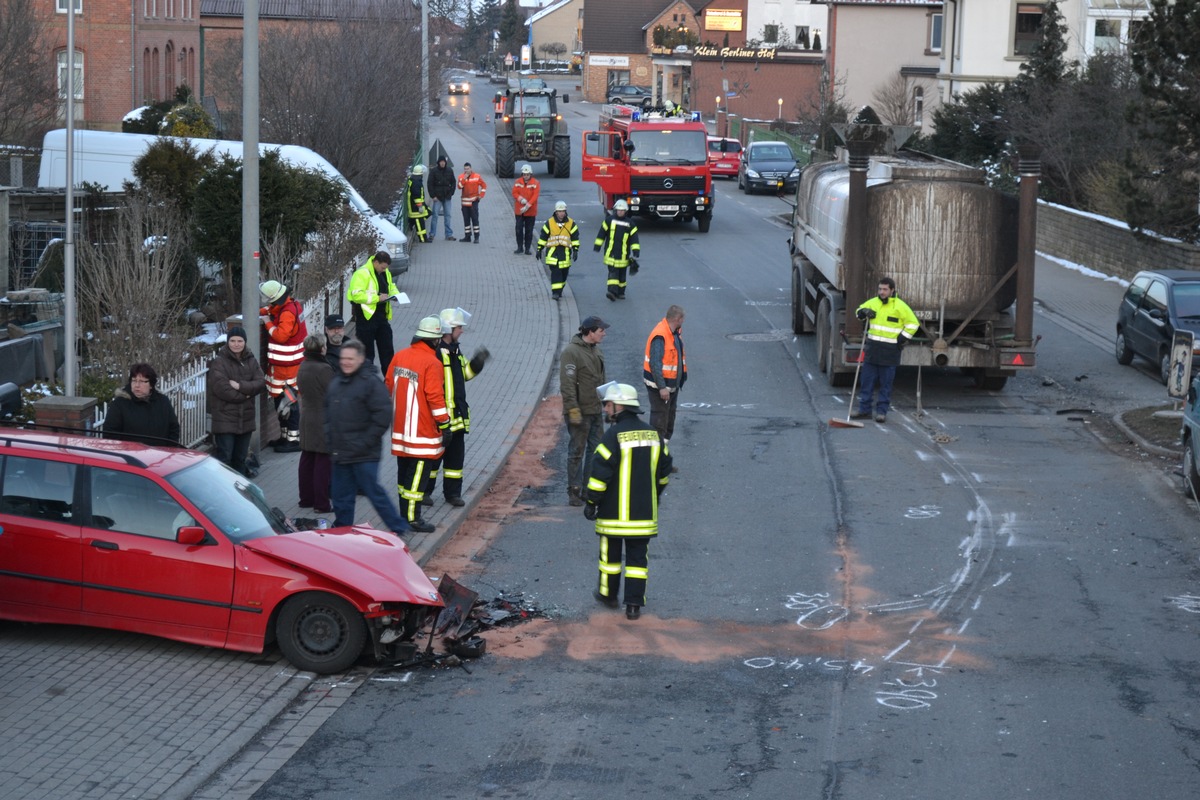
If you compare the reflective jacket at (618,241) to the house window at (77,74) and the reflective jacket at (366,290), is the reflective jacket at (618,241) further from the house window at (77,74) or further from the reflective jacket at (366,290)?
the house window at (77,74)

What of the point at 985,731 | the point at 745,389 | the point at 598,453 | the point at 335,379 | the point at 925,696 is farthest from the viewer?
the point at 745,389

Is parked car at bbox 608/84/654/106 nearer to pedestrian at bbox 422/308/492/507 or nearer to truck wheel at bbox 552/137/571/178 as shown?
truck wheel at bbox 552/137/571/178

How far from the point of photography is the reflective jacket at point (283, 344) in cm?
1418

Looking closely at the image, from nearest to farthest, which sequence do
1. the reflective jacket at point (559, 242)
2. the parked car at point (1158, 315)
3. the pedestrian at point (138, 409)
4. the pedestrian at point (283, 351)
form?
1. the pedestrian at point (138, 409)
2. the pedestrian at point (283, 351)
3. the parked car at point (1158, 315)
4. the reflective jacket at point (559, 242)

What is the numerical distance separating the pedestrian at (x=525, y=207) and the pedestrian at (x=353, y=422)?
17872mm

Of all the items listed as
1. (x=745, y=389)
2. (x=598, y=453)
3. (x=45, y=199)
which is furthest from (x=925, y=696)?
(x=45, y=199)

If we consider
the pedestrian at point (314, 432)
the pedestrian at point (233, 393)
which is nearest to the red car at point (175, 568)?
the pedestrian at point (314, 432)

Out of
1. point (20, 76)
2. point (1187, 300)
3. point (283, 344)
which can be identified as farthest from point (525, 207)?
point (283, 344)

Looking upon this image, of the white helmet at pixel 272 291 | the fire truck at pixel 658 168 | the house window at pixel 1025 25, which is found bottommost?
the white helmet at pixel 272 291

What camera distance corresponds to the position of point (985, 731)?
7668mm

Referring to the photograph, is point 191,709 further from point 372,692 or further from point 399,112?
point 399,112

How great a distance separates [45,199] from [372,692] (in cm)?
1705

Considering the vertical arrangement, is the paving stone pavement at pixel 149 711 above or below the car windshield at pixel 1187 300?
below

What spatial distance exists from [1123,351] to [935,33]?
3992 centimetres
